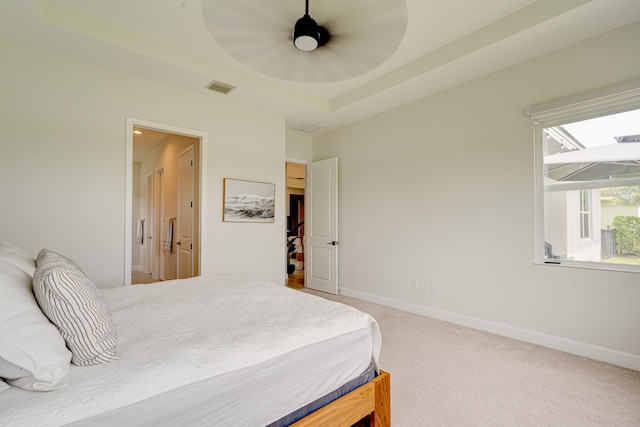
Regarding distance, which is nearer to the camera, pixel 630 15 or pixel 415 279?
pixel 630 15

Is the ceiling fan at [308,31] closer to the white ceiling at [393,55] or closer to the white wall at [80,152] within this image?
the white ceiling at [393,55]

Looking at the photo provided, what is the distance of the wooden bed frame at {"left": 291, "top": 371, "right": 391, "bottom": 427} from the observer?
4.36ft

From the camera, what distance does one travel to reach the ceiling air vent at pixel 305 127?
4.82 metres

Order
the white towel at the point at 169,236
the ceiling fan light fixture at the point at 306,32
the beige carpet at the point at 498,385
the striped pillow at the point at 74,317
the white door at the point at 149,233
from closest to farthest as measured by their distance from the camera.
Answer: the striped pillow at the point at 74,317
the ceiling fan light fixture at the point at 306,32
the beige carpet at the point at 498,385
the white towel at the point at 169,236
the white door at the point at 149,233

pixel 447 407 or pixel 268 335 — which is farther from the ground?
pixel 268 335

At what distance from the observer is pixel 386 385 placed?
1.64 m

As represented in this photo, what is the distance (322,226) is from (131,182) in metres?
2.83

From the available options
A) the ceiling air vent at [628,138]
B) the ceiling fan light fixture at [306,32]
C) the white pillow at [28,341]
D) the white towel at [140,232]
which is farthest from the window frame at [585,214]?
the white towel at [140,232]

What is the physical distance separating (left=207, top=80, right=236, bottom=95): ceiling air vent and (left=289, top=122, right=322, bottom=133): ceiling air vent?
140cm

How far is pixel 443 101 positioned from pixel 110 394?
3.92 metres

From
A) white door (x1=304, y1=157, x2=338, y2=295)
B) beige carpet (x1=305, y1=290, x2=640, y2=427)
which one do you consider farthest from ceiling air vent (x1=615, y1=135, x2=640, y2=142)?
white door (x1=304, y1=157, x2=338, y2=295)

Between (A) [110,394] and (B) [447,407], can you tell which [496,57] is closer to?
(B) [447,407]

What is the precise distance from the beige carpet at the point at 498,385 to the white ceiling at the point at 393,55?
270cm

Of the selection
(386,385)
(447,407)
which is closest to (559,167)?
(447,407)
